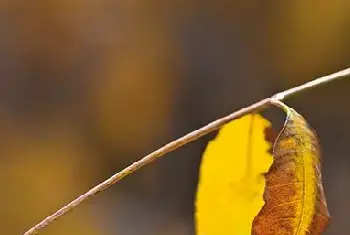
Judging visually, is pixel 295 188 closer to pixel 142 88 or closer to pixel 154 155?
pixel 154 155

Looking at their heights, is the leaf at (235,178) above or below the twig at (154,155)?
below

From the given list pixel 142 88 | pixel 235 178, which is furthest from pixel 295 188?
pixel 142 88

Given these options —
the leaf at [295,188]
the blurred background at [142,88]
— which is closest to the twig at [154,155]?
the leaf at [295,188]

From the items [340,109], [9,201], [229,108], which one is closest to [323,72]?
[340,109]

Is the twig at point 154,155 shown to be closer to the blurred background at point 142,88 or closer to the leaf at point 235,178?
the leaf at point 235,178

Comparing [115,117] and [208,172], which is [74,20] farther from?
[208,172]

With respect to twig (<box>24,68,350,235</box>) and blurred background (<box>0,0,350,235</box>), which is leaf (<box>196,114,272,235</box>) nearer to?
twig (<box>24,68,350,235</box>)
